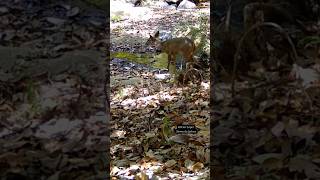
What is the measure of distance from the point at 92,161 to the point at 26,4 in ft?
1.81

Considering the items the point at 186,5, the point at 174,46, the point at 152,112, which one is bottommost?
the point at 152,112

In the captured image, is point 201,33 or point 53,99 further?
point 53,99

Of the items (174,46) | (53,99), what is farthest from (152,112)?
(53,99)

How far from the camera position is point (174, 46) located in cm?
192

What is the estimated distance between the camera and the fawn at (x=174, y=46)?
191 centimetres

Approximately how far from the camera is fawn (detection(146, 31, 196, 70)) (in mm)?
1906

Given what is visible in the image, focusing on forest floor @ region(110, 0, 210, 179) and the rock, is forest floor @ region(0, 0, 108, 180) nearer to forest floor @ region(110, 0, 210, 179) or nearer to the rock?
forest floor @ region(110, 0, 210, 179)

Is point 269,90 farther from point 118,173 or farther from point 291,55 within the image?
point 118,173

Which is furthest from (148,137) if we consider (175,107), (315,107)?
(315,107)

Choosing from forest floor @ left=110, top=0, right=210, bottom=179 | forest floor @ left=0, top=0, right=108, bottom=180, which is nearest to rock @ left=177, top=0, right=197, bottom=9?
forest floor @ left=110, top=0, right=210, bottom=179

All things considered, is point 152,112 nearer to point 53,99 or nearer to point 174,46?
point 174,46

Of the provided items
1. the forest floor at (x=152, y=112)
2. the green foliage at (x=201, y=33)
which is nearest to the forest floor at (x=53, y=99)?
the forest floor at (x=152, y=112)

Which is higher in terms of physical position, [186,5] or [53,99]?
[186,5]

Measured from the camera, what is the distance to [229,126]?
2000 mm
